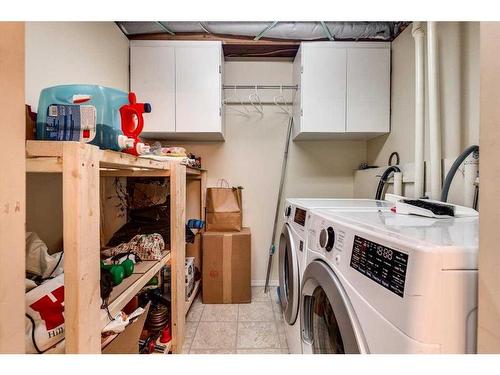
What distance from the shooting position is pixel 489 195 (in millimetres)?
363

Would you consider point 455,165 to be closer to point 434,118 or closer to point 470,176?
point 470,176

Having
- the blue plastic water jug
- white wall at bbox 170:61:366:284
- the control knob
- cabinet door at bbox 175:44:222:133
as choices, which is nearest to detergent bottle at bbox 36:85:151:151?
the blue plastic water jug

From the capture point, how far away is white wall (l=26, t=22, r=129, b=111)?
1.02 metres

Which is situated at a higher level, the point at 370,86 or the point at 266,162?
the point at 370,86

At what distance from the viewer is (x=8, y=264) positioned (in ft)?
1.30

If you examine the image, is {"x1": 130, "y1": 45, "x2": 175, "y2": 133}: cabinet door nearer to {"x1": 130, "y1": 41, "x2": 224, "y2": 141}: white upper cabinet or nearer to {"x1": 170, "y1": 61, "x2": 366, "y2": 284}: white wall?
{"x1": 130, "y1": 41, "x2": 224, "y2": 141}: white upper cabinet

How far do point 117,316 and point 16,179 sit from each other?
0.51 m

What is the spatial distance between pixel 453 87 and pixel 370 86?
0.61m

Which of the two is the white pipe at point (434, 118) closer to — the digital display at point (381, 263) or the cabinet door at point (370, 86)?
the cabinet door at point (370, 86)

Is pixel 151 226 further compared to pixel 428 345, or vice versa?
pixel 151 226

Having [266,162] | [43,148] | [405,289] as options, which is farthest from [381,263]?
[266,162]
